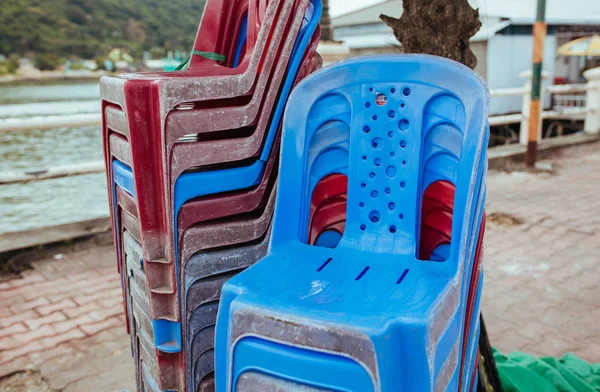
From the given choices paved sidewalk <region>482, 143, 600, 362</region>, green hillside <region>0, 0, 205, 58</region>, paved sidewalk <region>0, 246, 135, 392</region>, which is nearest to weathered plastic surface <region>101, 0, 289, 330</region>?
paved sidewalk <region>0, 246, 135, 392</region>

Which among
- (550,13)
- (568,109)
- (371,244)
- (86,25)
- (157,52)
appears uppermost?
(86,25)

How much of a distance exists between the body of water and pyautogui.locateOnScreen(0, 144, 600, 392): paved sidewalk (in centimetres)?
113

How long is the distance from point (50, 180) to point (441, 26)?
4109mm

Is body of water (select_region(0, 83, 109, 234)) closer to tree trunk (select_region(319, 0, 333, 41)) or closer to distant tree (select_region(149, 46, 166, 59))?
tree trunk (select_region(319, 0, 333, 41))

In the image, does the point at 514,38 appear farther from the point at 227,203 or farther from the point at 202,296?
the point at 202,296

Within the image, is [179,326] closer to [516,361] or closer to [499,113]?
[516,361]

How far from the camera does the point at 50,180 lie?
4.76 meters

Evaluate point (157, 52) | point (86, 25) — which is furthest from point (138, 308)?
point (86, 25)

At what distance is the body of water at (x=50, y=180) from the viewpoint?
5.06m

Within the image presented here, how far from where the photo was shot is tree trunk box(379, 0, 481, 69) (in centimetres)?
172

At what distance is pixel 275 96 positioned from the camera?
1.46 metres

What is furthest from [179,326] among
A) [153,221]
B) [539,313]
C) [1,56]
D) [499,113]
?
[1,56]

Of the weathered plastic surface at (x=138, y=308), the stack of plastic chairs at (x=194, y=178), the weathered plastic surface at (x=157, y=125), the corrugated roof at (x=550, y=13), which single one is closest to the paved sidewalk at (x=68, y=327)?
the weathered plastic surface at (x=138, y=308)

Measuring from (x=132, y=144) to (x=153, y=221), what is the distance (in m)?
0.20
